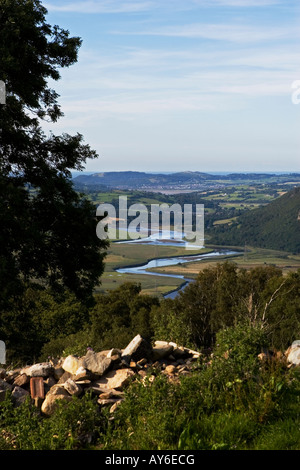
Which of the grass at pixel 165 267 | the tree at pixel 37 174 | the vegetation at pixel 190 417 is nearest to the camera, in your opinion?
the vegetation at pixel 190 417

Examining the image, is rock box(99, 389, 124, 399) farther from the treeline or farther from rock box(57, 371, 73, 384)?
the treeline

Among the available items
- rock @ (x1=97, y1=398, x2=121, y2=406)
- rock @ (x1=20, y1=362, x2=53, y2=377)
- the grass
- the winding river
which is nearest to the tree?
rock @ (x1=20, y1=362, x2=53, y2=377)

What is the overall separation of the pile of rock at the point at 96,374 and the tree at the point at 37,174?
3.09 meters

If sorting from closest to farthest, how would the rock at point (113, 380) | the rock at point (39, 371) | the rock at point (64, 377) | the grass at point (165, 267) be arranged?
the rock at point (113, 380)
the rock at point (64, 377)
the rock at point (39, 371)
the grass at point (165, 267)

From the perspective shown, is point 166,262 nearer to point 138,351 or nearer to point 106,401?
point 138,351

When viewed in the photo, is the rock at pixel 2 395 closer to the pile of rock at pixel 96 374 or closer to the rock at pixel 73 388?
the pile of rock at pixel 96 374

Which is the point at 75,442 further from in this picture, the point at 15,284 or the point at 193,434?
the point at 15,284

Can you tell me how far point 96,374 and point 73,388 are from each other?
102 cm

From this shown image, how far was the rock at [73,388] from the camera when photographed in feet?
28.1

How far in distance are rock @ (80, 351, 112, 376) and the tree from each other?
3280 mm

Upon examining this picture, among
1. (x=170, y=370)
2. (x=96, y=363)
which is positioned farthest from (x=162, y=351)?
(x=96, y=363)

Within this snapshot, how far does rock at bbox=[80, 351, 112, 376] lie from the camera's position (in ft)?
31.5

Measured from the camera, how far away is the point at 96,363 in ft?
32.0

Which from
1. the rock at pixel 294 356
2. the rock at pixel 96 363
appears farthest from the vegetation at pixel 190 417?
the rock at pixel 96 363
